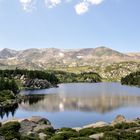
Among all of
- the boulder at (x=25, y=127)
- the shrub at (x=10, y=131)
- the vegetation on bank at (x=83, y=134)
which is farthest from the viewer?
the boulder at (x=25, y=127)

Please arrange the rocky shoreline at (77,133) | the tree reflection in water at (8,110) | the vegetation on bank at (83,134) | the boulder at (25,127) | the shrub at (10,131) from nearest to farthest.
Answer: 1. the vegetation on bank at (83,134)
2. the rocky shoreline at (77,133)
3. the shrub at (10,131)
4. the boulder at (25,127)
5. the tree reflection in water at (8,110)

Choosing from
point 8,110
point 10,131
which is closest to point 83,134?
point 10,131

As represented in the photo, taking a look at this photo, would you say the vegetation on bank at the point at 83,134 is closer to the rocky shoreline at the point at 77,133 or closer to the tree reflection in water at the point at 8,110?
the rocky shoreline at the point at 77,133

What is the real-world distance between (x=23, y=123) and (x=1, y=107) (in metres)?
81.0

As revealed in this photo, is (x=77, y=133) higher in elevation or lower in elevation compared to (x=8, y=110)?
higher

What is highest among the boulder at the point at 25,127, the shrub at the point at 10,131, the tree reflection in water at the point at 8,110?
the shrub at the point at 10,131

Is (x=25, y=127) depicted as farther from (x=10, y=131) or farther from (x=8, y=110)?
(x=8, y=110)

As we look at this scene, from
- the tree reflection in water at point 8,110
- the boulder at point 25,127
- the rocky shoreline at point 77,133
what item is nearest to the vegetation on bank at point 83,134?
the rocky shoreline at point 77,133

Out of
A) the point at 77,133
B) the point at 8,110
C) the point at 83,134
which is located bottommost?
the point at 8,110

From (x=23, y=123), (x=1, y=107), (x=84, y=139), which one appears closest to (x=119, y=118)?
(x=23, y=123)

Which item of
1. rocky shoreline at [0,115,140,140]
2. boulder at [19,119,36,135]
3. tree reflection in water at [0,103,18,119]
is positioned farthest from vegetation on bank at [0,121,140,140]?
tree reflection in water at [0,103,18,119]

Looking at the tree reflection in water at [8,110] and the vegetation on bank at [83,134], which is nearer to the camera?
the vegetation on bank at [83,134]

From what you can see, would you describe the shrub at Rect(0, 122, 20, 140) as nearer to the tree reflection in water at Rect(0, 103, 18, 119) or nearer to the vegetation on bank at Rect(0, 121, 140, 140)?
the vegetation on bank at Rect(0, 121, 140, 140)

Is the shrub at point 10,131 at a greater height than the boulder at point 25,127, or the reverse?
the shrub at point 10,131
